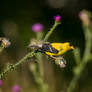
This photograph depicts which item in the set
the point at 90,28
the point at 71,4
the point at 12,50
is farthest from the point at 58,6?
the point at 90,28

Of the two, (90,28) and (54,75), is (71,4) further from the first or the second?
(90,28)

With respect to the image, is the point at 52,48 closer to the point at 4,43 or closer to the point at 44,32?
the point at 4,43

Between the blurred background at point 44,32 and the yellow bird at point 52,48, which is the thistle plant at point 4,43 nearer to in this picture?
the yellow bird at point 52,48

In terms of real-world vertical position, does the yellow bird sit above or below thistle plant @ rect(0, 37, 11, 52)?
below

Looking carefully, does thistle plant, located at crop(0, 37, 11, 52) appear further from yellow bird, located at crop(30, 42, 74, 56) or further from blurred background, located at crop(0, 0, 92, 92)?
blurred background, located at crop(0, 0, 92, 92)

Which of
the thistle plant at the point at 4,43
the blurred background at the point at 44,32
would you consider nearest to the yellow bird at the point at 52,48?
the thistle plant at the point at 4,43

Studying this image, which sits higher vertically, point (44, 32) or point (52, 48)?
point (44, 32)

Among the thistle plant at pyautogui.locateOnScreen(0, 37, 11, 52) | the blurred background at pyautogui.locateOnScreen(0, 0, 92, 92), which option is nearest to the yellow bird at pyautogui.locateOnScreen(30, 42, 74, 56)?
the thistle plant at pyautogui.locateOnScreen(0, 37, 11, 52)

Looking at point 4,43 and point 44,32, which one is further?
point 44,32

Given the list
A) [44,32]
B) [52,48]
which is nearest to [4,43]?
[52,48]
